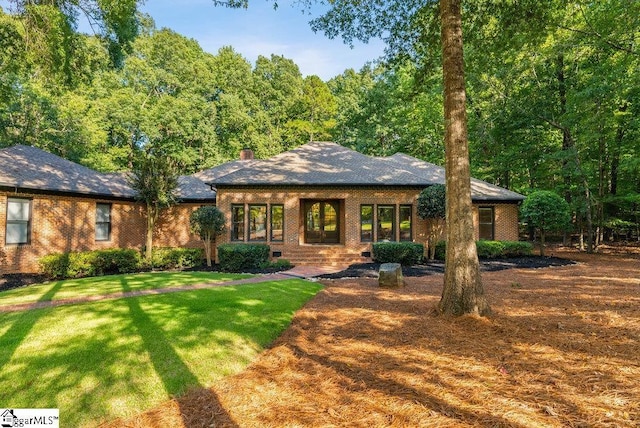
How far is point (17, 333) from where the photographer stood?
460cm

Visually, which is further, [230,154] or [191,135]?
[230,154]

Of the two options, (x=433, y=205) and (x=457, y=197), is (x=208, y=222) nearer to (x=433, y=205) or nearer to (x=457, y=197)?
(x=433, y=205)

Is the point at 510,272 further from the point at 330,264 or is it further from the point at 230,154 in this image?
the point at 230,154

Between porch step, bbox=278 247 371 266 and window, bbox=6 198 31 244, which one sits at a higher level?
window, bbox=6 198 31 244

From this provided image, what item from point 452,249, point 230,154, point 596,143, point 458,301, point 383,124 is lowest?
point 458,301

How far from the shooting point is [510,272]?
35.3 ft

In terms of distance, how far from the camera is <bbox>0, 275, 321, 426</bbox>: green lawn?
3.10m

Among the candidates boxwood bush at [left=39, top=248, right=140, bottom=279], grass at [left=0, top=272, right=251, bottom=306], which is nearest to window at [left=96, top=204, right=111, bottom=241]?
boxwood bush at [left=39, top=248, right=140, bottom=279]

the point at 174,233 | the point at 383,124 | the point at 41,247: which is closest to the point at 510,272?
the point at 174,233

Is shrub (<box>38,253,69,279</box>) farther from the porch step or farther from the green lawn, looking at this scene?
the porch step

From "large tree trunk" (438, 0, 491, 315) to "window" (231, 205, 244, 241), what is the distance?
11.4 meters

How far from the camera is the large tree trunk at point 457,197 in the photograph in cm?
521

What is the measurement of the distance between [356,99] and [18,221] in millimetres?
31246

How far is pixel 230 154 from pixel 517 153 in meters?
24.9
